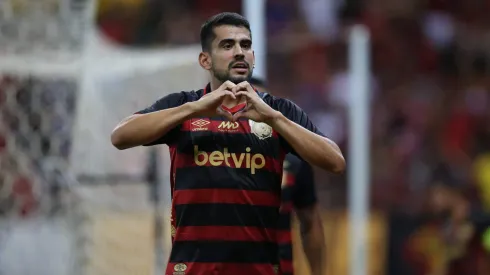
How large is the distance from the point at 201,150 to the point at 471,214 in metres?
7.06

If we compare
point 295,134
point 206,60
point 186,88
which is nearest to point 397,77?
point 186,88

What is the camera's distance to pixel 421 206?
13.6 meters

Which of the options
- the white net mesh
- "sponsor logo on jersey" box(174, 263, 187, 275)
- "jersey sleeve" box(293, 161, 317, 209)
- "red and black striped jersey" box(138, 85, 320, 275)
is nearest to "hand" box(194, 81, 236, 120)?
"red and black striped jersey" box(138, 85, 320, 275)

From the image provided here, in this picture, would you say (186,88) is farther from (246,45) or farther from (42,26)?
(246,45)

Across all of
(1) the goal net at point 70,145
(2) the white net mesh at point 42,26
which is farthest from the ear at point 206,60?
(2) the white net mesh at point 42,26

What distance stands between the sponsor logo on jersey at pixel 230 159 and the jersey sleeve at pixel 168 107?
5.0 inches

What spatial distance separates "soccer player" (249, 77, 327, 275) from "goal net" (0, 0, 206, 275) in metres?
2.19

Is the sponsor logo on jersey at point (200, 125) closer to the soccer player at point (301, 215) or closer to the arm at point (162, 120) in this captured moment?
the arm at point (162, 120)

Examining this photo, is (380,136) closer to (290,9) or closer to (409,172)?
(409,172)

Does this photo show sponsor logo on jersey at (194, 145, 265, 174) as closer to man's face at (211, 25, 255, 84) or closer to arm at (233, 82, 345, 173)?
arm at (233, 82, 345, 173)

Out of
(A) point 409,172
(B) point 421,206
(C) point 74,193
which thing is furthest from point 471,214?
(C) point 74,193

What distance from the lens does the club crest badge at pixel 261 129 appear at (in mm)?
5094

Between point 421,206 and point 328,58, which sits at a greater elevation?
point 328,58

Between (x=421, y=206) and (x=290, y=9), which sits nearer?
(x=421, y=206)
